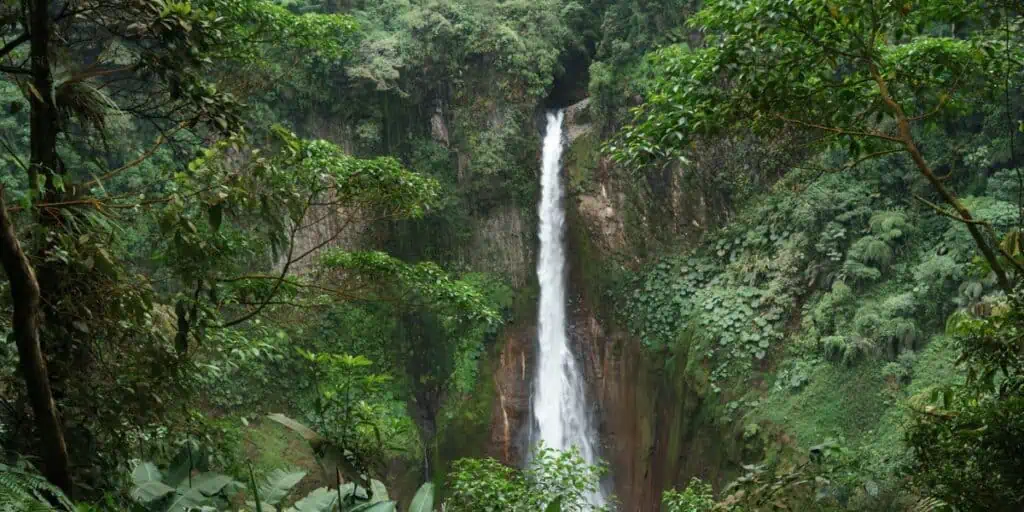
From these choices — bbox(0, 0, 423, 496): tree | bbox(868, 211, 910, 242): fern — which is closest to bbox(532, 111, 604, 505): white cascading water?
bbox(868, 211, 910, 242): fern

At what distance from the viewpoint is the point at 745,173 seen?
42.4ft

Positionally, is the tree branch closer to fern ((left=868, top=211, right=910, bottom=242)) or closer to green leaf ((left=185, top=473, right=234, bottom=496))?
green leaf ((left=185, top=473, right=234, bottom=496))

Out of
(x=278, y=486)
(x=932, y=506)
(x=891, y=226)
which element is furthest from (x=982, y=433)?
(x=891, y=226)

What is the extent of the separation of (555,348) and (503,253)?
2.15m

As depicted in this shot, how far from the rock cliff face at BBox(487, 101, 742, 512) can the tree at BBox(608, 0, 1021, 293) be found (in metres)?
7.63

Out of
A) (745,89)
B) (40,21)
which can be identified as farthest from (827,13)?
(40,21)

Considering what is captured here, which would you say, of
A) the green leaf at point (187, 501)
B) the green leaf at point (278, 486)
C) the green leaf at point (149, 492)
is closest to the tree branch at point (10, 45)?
the green leaf at point (149, 492)

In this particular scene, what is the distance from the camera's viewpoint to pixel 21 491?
2342 mm

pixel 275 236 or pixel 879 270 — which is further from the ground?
pixel 879 270

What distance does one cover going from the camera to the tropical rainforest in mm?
3264

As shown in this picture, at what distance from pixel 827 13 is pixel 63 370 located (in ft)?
12.7

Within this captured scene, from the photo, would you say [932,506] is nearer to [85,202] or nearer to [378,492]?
[378,492]

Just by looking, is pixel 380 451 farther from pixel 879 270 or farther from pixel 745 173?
pixel 745 173

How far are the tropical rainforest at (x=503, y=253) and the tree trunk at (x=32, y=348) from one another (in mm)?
11
